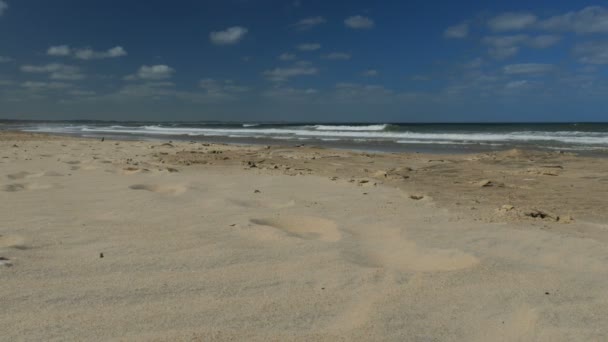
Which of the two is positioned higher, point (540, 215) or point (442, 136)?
point (442, 136)

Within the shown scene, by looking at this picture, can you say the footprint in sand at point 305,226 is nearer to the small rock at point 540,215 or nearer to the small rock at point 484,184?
the small rock at point 540,215

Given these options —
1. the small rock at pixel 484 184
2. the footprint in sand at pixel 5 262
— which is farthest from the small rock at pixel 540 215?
the footprint in sand at pixel 5 262

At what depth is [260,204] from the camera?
4.15 meters

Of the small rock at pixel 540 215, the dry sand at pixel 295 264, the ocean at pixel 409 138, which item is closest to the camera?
the dry sand at pixel 295 264

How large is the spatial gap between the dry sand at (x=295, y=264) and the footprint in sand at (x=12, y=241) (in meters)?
0.02

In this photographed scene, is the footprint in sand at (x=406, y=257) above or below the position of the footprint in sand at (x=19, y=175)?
below

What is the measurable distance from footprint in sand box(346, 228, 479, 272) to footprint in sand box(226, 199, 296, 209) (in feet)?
3.85

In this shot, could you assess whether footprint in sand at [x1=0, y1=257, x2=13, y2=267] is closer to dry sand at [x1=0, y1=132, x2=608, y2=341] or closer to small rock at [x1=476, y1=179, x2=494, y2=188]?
dry sand at [x1=0, y1=132, x2=608, y2=341]

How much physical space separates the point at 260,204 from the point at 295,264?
1.71 metres

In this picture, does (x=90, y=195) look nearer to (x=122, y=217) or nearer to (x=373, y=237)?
(x=122, y=217)

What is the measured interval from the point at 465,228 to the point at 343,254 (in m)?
1.22

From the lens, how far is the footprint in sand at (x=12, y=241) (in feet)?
8.54

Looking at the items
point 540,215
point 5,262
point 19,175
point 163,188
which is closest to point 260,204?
point 163,188

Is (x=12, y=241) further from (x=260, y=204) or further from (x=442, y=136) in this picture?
(x=442, y=136)
